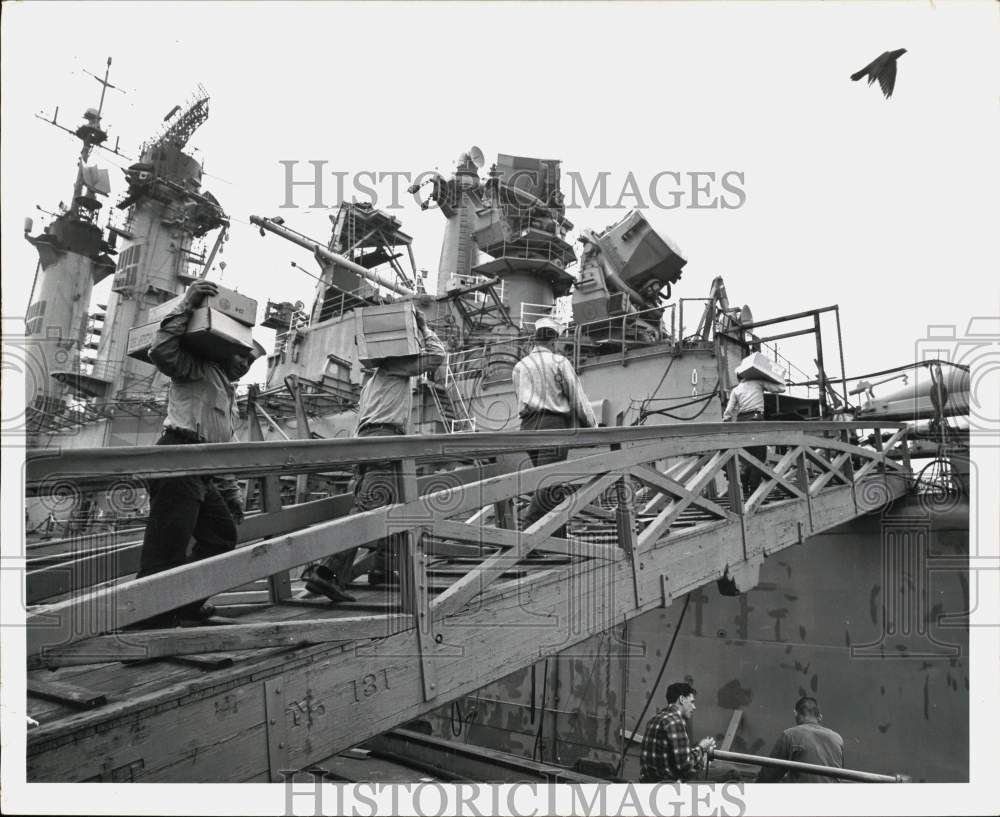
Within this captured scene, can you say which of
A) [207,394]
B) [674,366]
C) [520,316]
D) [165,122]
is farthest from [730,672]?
[165,122]

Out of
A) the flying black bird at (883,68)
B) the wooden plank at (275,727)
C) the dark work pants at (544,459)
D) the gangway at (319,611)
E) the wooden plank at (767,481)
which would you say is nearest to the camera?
the gangway at (319,611)

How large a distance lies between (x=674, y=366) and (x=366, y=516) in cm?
832

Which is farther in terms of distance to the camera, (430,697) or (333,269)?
(333,269)

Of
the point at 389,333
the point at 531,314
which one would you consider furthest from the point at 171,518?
the point at 531,314

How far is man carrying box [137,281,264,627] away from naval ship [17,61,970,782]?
20 centimetres

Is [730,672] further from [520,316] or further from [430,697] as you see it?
[520,316]

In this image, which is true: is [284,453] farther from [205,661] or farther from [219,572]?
[205,661]

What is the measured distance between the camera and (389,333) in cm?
396

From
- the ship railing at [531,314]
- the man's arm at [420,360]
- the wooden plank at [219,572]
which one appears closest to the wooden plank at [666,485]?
the wooden plank at [219,572]

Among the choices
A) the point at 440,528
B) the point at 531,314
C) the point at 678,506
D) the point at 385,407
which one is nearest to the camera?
the point at 440,528

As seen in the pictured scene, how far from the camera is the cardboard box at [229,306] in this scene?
9.41 feet

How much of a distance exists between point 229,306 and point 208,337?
0.53 feet

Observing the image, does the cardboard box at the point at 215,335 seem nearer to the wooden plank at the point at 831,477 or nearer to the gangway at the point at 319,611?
the gangway at the point at 319,611

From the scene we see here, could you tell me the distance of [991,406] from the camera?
3.82m
